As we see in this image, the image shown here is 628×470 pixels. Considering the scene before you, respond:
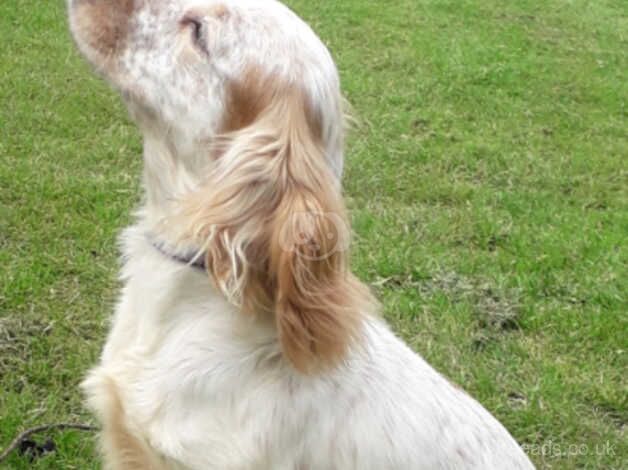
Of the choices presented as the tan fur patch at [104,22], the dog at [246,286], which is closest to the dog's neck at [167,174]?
the dog at [246,286]

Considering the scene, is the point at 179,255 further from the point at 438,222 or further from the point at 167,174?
the point at 438,222

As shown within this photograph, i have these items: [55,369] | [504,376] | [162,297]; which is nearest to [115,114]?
[55,369]

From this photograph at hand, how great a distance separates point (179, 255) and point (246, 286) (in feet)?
1.45

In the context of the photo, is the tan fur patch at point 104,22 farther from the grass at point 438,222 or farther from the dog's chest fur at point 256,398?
the grass at point 438,222

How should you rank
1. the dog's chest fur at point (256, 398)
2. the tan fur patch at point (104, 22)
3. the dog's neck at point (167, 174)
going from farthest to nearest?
1. the tan fur patch at point (104, 22)
2. the dog's neck at point (167, 174)
3. the dog's chest fur at point (256, 398)

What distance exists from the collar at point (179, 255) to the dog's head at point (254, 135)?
151 mm

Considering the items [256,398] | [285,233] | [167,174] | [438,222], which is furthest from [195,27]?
[438,222]

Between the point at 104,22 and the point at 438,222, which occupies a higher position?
the point at 104,22

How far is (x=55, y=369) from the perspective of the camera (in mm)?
4277

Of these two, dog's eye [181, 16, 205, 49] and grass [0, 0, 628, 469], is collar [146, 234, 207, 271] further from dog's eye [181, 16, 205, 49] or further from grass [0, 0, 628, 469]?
grass [0, 0, 628, 469]

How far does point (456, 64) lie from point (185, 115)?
6841 millimetres

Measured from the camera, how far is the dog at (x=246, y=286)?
2.59 m

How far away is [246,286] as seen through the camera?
2.61 m

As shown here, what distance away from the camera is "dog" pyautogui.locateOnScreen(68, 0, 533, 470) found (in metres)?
2.59
